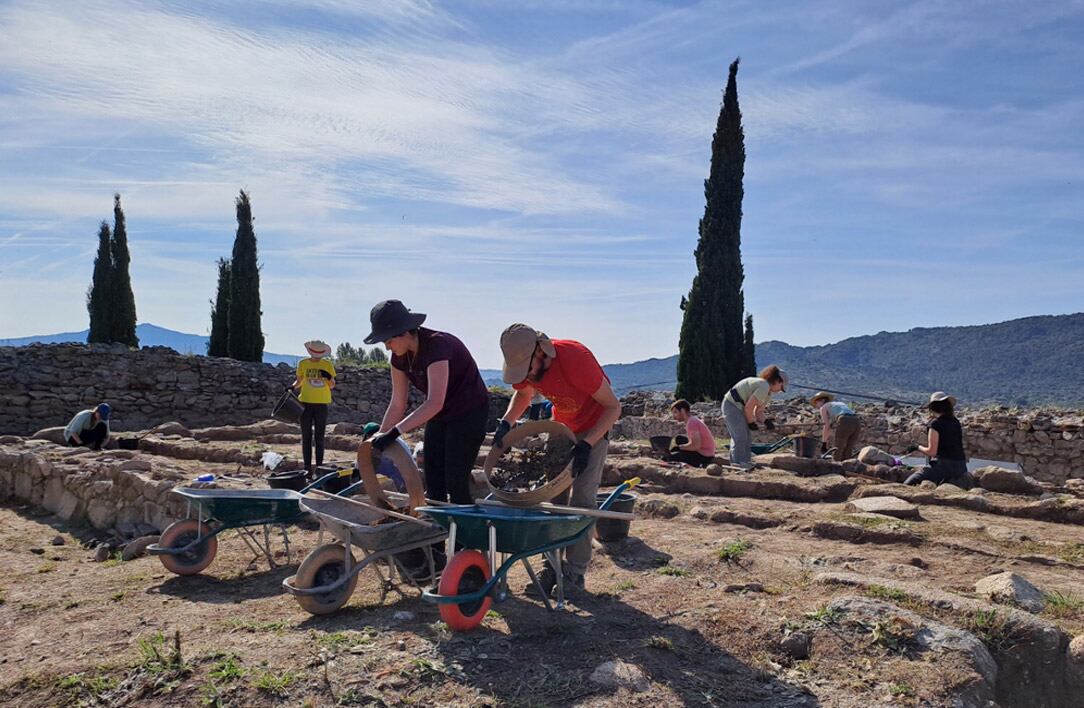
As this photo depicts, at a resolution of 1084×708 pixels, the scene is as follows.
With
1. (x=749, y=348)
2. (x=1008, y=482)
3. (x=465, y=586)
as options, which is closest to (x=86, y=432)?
(x=465, y=586)

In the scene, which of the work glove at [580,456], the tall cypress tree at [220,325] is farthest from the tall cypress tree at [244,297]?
the work glove at [580,456]

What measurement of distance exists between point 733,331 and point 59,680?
67.4 ft

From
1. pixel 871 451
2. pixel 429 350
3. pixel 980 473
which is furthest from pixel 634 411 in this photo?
pixel 429 350

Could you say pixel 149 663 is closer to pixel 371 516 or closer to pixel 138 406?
pixel 371 516

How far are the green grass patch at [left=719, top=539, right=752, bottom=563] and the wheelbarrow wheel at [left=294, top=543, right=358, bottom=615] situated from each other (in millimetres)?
2049

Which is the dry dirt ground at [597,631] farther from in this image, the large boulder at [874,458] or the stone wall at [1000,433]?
the stone wall at [1000,433]

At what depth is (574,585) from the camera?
4.46 meters

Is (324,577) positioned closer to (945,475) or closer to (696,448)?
(696,448)

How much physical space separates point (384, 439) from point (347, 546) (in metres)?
0.53

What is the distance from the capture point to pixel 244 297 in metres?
25.8

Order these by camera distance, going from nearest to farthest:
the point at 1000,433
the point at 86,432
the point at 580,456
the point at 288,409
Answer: the point at 580,456, the point at 288,409, the point at 86,432, the point at 1000,433

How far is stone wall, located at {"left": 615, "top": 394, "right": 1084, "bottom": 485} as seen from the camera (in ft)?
40.9

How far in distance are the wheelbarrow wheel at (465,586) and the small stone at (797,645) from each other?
4.18ft

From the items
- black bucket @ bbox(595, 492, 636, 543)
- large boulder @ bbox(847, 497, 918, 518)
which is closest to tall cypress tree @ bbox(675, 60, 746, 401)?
large boulder @ bbox(847, 497, 918, 518)
